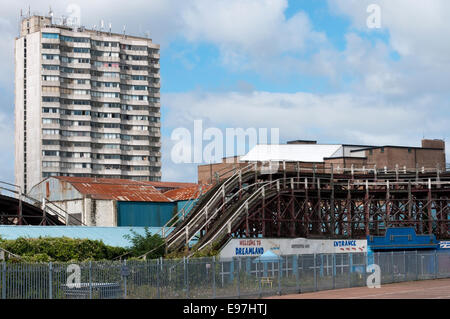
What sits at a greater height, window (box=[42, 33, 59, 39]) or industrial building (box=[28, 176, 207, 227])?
window (box=[42, 33, 59, 39])

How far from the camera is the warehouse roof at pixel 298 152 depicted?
105 m

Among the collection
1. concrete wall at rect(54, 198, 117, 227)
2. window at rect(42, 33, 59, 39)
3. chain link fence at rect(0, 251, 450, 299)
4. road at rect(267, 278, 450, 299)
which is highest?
window at rect(42, 33, 59, 39)

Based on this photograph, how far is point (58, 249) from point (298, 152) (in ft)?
235

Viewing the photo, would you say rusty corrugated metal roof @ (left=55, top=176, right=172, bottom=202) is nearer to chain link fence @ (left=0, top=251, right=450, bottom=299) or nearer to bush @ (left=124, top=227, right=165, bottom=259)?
bush @ (left=124, top=227, right=165, bottom=259)

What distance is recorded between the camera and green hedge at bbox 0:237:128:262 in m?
36.1

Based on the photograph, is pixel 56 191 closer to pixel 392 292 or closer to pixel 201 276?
pixel 201 276

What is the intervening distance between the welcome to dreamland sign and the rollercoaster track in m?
0.92

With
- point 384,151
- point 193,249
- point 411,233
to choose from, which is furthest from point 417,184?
point 384,151

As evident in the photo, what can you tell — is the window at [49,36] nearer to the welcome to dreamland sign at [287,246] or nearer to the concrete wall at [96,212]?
the concrete wall at [96,212]

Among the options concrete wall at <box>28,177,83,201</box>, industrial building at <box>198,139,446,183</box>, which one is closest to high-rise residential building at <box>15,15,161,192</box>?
industrial building at <box>198,139,446,183</box>

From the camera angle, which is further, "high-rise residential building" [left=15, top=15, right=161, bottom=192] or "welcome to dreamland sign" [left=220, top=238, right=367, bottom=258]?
"high-rise residential building" [left=15, top=15, right=161, bottom=192]

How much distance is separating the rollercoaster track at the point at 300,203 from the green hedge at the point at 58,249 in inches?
184

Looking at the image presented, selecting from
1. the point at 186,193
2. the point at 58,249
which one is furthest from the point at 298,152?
the point at 58,249
